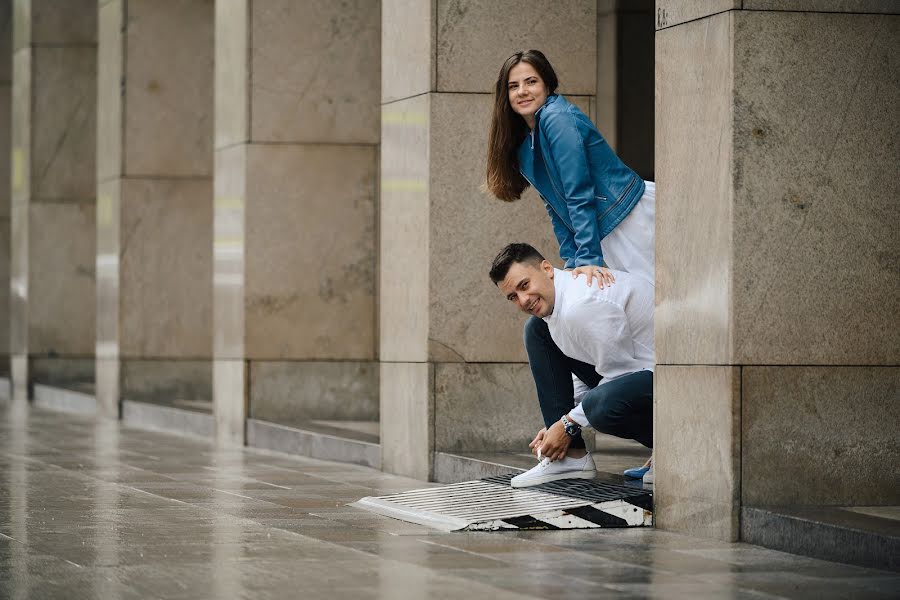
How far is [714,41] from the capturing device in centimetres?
732

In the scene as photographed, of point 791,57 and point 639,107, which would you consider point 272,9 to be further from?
point 791,57

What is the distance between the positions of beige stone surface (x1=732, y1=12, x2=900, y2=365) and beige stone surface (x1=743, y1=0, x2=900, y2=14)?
1.3 inches

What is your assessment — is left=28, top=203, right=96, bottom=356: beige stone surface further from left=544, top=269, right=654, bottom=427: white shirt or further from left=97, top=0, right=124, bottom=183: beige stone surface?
left=544, top=269, right=654, bottom=427: white shirt

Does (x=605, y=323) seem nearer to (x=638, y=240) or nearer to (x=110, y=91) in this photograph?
(x=638, y=240)


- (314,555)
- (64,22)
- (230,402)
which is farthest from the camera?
(64,22)

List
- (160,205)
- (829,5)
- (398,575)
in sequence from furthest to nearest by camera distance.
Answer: (160,205) → (829,5) → (398,575)

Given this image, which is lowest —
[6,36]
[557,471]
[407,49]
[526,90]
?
[557,471]

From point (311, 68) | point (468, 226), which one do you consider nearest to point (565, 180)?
point (468, 226)

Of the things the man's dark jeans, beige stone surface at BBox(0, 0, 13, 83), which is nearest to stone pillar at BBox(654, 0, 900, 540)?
the man's dark jeans

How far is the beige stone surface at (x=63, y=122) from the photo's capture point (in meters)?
22.1

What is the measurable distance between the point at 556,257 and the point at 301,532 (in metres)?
3.45

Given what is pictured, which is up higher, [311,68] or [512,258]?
[311,68]

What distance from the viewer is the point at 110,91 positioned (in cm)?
1814

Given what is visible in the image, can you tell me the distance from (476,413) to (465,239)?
1075mm
